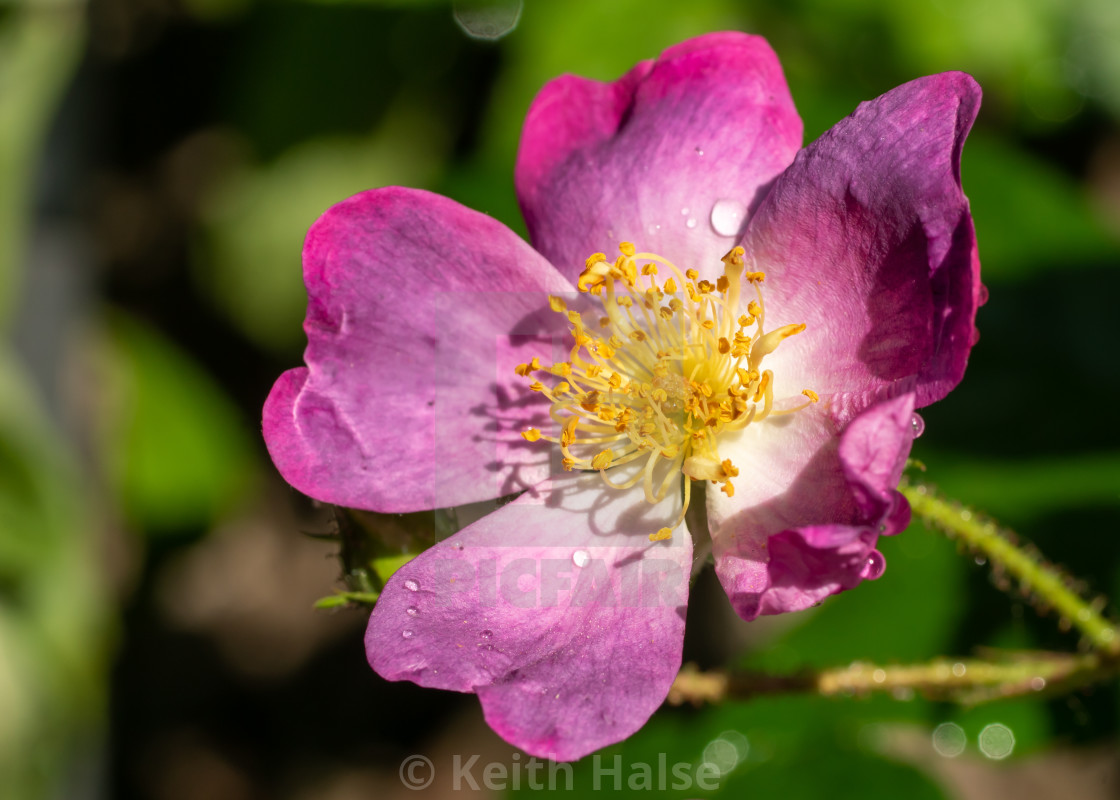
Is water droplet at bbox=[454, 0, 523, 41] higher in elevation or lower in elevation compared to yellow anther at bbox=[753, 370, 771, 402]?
higher

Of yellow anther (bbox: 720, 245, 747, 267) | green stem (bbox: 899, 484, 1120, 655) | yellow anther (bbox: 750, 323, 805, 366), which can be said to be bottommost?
green stem (bbox: 899, 484, 1120, 655)

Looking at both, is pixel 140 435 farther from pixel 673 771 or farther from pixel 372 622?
pixel 372 622

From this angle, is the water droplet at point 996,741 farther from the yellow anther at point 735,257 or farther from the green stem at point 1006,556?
the yellow anther at point 735,257

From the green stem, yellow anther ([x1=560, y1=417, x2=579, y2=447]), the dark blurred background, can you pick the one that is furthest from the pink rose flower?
the dark blurred background

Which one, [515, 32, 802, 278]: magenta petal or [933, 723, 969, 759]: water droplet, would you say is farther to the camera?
[933, 723, 969, 759]: water droplet

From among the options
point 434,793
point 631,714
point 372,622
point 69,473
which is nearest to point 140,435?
point 69,473

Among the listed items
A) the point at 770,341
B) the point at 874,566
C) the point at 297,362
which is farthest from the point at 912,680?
the point at 297,362

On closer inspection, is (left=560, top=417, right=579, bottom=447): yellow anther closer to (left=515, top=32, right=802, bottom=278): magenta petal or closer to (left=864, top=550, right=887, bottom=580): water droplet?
(left=515, top=32, right=802, bottom=278): magenta petal
